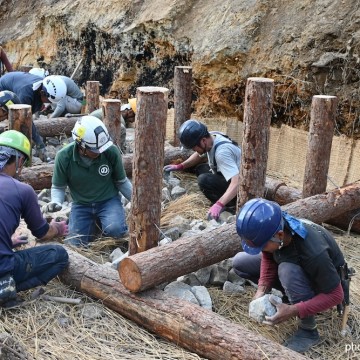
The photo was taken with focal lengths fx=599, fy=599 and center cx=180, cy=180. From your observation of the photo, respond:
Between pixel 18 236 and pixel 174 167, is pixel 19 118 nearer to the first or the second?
pixel 174 167

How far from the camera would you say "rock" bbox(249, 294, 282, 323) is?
4098 millimetres

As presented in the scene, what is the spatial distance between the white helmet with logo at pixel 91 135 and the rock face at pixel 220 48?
4.08m

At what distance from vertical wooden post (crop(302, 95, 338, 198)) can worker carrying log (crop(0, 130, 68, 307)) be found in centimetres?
287

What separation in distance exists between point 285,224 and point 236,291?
3.77ft

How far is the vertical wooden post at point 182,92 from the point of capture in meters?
8.80

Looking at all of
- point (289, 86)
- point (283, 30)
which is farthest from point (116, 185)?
point (283, 30)

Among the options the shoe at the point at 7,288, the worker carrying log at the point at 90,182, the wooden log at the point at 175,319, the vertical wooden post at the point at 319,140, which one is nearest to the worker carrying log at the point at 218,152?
the vertical wooden post at the point at 319,140

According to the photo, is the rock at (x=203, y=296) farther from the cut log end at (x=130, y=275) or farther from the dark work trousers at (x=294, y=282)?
the dark work trousers at (x=294, y=282)

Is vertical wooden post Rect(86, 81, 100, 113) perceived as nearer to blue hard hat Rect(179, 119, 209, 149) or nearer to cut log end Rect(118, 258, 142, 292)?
blue hard hat Rect(179, 119, 209, 149)

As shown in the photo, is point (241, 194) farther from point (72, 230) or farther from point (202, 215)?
point (72, 230)

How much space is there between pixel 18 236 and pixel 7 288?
61 centimetres

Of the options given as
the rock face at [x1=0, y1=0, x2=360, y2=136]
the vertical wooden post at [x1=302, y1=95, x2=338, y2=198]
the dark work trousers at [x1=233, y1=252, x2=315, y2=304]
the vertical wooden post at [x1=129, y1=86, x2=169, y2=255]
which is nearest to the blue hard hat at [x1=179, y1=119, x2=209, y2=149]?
the vertical wooden post at [x1=302, y1=95, x2=338, y2=198]

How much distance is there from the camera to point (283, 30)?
9641mm

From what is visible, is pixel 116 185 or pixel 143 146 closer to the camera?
pixel 143 146
